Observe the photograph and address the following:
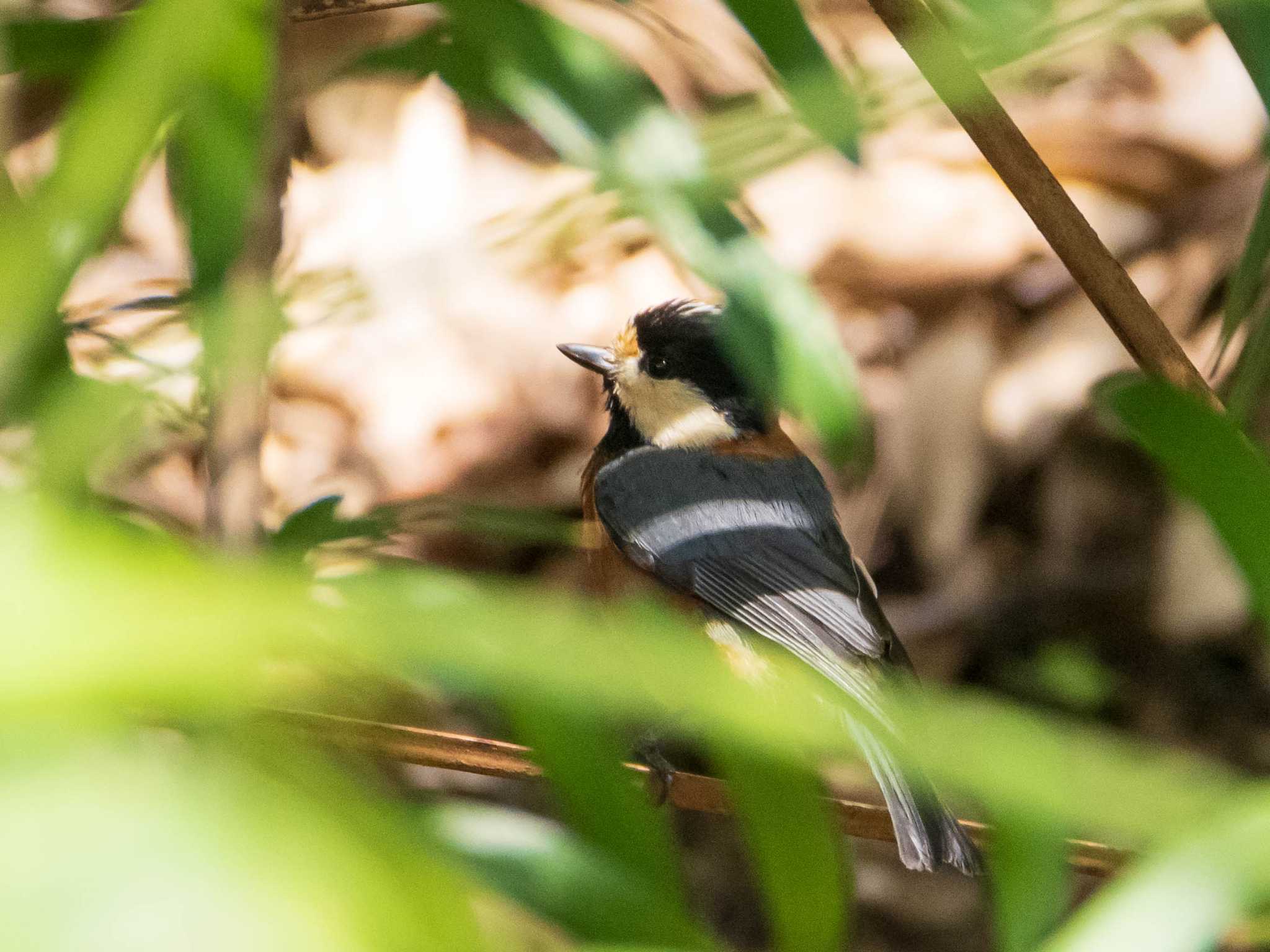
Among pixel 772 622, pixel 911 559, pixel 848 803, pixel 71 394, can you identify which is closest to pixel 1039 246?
pixel 911 559

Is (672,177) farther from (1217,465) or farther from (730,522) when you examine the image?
(730,522)

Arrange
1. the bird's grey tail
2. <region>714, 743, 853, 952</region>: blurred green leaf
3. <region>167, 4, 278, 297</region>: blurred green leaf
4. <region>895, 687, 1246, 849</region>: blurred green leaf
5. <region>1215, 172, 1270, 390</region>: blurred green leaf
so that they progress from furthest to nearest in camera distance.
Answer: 1. the bird's grey tail
2. <region>1215, 172, 1270, 390</region>: blurred green leaf
3. <region>714, 743, 853, 952</region>: blurred green leaf
4. <region>167, 4, 278, 297</region>: blurred green leaf
5. <region>895, 687, 1246, 849</region>: blurred green leaf

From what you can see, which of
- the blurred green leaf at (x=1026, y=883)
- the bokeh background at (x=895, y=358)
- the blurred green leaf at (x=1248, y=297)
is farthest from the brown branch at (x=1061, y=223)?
the bokeh background at (x=895, y=358)

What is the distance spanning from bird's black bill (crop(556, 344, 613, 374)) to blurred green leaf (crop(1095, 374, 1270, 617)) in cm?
141

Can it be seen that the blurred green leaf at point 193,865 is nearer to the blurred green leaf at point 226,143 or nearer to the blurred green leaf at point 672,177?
the blurred green leaf at point 226,143

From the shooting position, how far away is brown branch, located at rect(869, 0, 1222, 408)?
1.03 m

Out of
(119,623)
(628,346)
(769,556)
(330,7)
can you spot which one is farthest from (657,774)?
(119,623)

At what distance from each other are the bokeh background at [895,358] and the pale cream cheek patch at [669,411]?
0.26m

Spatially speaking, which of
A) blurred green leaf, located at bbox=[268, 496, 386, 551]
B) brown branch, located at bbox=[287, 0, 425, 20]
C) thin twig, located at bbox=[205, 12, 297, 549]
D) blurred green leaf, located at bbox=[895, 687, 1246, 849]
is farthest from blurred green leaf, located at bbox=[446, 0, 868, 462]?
blurred green leaf, located at bbox=[895, 687, 1246, 849]

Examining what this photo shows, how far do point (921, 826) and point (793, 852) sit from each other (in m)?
0.50

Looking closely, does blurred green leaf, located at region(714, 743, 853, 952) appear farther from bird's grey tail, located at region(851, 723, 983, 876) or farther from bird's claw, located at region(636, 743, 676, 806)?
bird's claw, located at region(636, 743, 676, 806)

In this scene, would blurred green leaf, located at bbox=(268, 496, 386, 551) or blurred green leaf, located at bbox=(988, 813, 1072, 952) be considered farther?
blurred green leaf, located at bbox=(268, 496, 386, 551)

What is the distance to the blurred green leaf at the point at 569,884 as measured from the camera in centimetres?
98

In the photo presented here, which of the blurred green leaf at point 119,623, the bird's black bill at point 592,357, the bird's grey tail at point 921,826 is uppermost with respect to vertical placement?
the blurred green leaf at point 119,623
